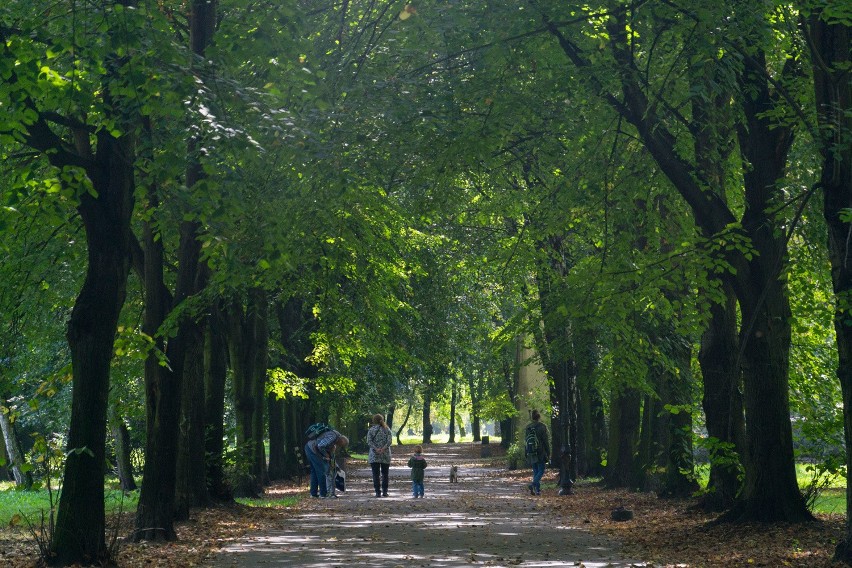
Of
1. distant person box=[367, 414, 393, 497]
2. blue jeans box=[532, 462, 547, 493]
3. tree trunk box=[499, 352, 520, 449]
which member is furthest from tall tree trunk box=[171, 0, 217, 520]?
tree trunk box=[499, 352, 520, 449]

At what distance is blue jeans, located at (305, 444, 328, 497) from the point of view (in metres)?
27.4

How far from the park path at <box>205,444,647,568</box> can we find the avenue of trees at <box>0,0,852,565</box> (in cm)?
182

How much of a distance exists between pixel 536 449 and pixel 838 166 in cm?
1641

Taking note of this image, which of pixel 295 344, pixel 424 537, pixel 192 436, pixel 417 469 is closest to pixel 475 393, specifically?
pixel 295 344

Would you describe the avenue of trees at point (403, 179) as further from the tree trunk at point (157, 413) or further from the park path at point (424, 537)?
the park path at point (424, 537)

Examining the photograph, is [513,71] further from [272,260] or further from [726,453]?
[726,453]

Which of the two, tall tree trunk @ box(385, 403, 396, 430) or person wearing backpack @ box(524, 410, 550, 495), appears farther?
tall tree trunk @ box(385, 403, 396, 430)

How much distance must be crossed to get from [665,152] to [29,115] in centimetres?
812

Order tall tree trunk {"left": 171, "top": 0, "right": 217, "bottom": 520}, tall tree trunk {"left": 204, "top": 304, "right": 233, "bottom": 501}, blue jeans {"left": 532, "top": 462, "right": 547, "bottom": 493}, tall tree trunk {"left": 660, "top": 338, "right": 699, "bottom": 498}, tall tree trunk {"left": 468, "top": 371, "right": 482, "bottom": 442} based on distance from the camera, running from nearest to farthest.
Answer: tall tree trunk {"left": 171, "top": 0, "right": 217, "bottom": 520}
tall tree trunk {"left": 204, "top": 304, "right": 233, "bottom": 501}
tall tree trunk {"left": 660, "top": 338, "right": 699, "bottom": 498}
blue jeans {"left": 532, "top": 462, "right": 547, "bottom": 493}
tall tree trunk {"left": 468, "top": 371, "right": 482, "bottom": 442}

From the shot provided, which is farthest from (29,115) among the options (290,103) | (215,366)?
(215,366)

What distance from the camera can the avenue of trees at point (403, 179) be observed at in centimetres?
1177

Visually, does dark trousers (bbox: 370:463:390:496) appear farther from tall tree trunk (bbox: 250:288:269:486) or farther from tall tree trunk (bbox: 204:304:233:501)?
tall tree trunk (bbox: 204:304:233:501)

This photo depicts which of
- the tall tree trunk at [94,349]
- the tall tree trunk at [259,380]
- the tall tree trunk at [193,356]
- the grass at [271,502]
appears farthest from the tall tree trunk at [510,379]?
the tall tree trunk at [94,349]

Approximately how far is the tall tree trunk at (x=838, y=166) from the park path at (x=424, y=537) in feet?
10.1
